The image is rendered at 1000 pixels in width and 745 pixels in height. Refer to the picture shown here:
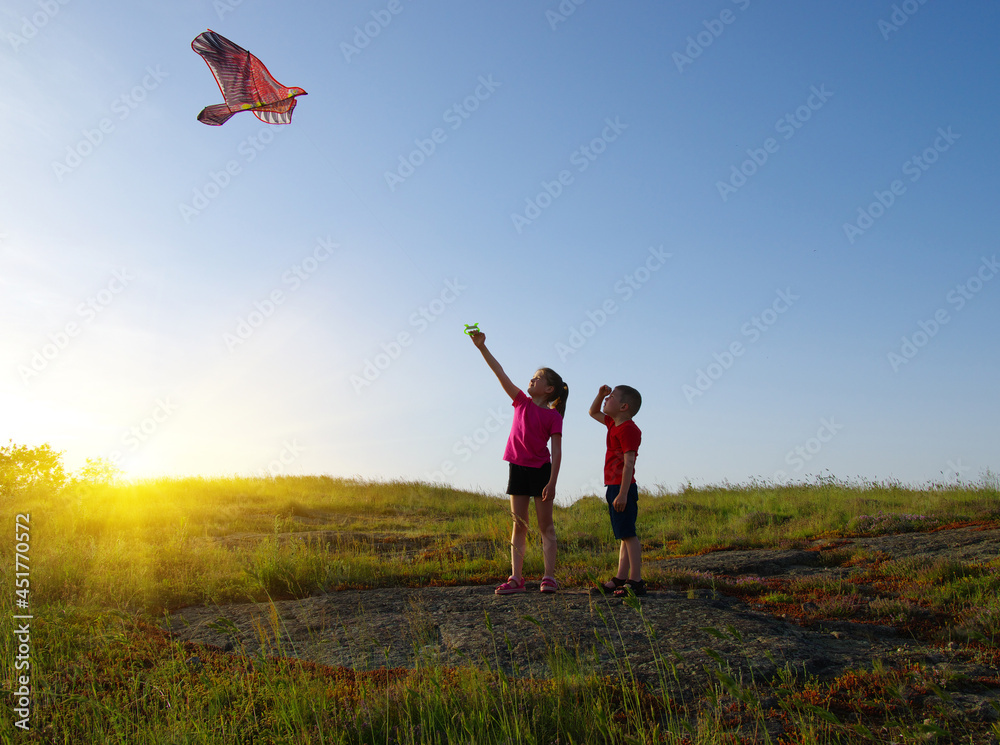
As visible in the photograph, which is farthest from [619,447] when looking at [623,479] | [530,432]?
[530,432]

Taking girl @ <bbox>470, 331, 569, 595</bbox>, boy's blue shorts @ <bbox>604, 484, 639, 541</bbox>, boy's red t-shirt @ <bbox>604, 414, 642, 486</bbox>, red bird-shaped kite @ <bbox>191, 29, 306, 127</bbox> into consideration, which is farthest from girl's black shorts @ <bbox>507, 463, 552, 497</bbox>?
red bird-shaped kite @ <bbox>191, 29, 306, 127</bbox>

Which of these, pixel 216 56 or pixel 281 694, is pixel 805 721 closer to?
pixel 281 694

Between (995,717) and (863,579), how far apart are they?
4.40 meters

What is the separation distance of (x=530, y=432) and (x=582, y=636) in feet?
6.85

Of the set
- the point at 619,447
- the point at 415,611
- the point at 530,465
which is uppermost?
the point at 619,447

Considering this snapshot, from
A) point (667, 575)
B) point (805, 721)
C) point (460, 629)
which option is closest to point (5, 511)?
point (460, 629)

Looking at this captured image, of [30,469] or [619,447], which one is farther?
[30,469]

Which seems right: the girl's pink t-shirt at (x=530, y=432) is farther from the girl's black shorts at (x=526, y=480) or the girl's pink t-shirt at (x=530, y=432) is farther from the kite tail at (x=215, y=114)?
the kite tail at (x=215, y=114)

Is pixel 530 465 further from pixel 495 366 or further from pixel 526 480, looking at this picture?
pixel 495 366

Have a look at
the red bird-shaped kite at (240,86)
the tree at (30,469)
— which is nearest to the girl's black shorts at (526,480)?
the red bird-shaped kite at (240,86)

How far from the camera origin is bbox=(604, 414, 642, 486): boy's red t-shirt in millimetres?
6020

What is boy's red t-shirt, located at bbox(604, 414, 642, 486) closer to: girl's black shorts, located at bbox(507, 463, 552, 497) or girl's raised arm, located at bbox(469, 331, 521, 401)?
girl's black shorts, located at bbox(507, 463, 552, 497)

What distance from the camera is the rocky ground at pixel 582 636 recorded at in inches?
159

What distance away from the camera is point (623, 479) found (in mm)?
5844
